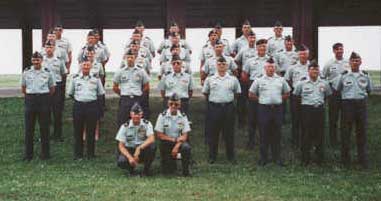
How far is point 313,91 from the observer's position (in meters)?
11.9

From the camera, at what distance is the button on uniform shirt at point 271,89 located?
11.9m

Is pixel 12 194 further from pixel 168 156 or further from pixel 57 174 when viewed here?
pixel 168 156

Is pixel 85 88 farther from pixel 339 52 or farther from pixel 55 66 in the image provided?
pixel 339 52

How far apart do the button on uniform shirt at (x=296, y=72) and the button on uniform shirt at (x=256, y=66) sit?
1.66 feet

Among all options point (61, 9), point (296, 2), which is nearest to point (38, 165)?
point (296, 2)

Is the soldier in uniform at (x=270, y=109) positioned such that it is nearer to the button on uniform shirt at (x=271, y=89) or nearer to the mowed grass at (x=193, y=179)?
the button on uniform shirt at (x=271, y=89)

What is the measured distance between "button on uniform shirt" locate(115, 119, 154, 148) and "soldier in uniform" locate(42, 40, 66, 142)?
9.87 feet

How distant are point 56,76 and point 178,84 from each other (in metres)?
2.57

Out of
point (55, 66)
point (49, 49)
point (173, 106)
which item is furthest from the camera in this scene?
point (55, 66)

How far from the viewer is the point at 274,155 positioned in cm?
1195

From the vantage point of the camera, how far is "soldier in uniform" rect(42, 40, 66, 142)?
13.3m

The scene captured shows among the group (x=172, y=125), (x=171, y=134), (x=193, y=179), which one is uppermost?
(x=172, y=125)

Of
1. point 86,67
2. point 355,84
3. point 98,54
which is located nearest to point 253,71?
point 355,84

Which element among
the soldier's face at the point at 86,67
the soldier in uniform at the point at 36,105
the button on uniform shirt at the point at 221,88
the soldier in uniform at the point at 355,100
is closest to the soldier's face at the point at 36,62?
the soldier in uniform at the point at 36,105
